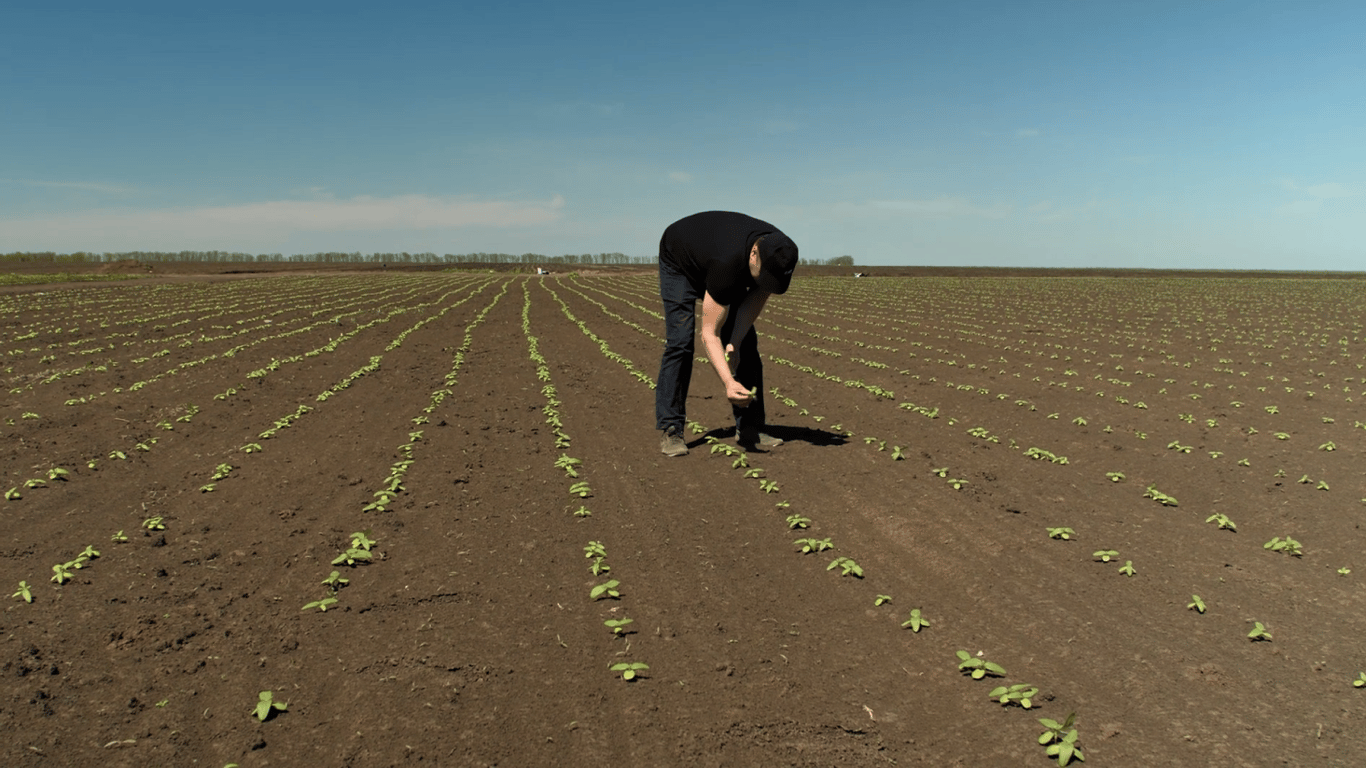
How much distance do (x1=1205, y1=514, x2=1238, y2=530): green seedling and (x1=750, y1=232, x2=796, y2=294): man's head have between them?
11.6 feet

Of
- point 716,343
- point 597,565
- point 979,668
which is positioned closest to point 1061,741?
point 979,668

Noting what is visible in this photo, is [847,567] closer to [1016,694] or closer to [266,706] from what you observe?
[1016,694]

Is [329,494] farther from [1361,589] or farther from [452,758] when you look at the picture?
[1361,589]

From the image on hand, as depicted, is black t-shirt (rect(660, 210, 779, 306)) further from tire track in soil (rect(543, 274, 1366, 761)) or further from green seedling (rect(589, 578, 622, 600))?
green seedling (rect(589, 578, 622, 600))

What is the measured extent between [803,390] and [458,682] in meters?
8.25

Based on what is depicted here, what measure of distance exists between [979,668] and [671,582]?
1717 millimetres

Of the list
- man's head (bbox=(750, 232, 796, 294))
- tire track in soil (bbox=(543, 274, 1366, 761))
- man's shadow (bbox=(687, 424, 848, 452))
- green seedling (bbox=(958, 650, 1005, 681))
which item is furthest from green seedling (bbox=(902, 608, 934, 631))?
man's shadow (bbox=(687, 424, 848, 452))

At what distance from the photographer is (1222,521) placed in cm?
544

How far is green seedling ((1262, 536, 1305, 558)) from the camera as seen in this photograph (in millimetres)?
4965

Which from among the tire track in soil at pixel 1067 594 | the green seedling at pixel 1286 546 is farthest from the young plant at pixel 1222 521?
the green seedling at pixel 1286 546

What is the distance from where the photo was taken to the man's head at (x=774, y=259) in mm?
5918

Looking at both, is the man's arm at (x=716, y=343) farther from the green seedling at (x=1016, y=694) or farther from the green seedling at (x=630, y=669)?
the green seedling at (x=1016, y=694)

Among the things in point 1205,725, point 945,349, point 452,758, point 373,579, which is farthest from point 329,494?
point 945,349

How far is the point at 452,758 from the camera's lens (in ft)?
9.53
